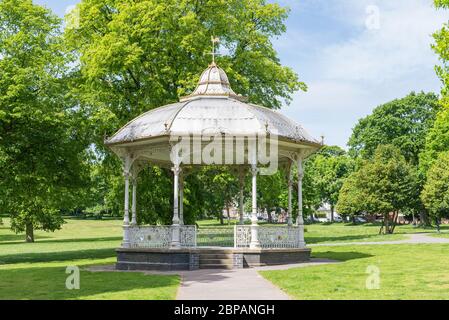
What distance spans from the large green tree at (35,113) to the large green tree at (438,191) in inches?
1321

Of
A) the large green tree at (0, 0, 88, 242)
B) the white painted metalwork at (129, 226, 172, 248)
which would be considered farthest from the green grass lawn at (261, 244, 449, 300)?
the large green tree at (0, 0, 88, 242)

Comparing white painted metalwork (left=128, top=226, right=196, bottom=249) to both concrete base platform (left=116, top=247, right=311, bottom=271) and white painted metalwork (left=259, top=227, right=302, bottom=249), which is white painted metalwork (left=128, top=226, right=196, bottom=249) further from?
white painted metalwork (left=259, top=227, right=302, bottom=249)

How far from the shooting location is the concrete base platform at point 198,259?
57.3ft

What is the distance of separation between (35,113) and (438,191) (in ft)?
124

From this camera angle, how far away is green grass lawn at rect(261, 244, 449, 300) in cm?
1071

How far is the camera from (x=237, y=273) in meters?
15.6

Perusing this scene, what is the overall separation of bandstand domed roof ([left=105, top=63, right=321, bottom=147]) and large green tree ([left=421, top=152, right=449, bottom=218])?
102 ft

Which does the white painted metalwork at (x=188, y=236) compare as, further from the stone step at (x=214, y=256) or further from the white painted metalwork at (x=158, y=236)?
the stone step at (x=214, y=256)

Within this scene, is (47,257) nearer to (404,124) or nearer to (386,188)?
(386,188)

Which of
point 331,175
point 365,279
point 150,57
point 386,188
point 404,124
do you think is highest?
point 404,124

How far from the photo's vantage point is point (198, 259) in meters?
17.5

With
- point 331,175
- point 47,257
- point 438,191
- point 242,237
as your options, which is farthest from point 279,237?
point 331,175

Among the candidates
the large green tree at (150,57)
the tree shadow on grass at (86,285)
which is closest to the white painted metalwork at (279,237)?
the tree shadow on grass at (86,285)

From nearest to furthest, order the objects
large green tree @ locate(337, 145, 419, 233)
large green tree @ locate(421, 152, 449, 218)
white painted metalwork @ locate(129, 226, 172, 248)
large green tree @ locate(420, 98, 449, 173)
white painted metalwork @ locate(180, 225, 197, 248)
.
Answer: white painted metalwork @ locate(180, 225, 197, 248), white painted metalwork @ locate(129, 226, 172, 248), large green tree @ locate(337, 145, 419, 233), large green tree @ locate(421, 152, 449, 218), large green tree @ locate(420, 98, 449, 173)
